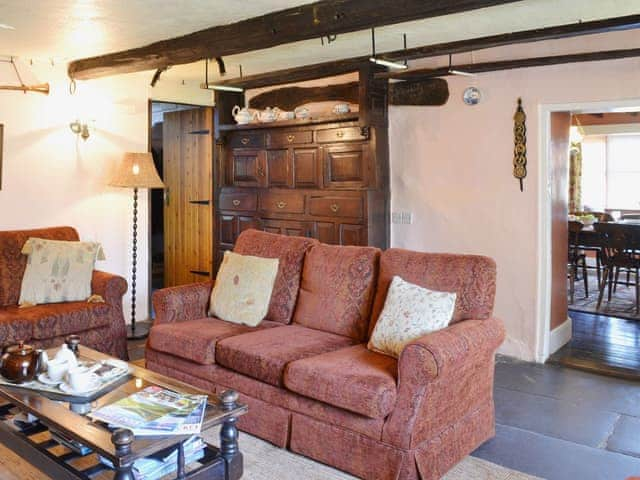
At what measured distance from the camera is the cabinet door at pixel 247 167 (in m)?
5.75

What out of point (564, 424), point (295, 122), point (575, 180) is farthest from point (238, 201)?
point (575, 180)

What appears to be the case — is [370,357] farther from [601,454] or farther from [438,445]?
[601,454]

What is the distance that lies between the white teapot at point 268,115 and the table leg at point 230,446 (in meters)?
3.58

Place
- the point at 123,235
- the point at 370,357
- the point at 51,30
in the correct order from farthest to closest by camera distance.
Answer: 1. the point at 123,235
2. the point at 51,30
3. the point at 370,357

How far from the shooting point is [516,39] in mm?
3807

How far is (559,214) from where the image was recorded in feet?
16.2

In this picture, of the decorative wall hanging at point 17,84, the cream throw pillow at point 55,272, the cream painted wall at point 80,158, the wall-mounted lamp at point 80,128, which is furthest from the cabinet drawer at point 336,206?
the decorative wall hanging at point 17,84

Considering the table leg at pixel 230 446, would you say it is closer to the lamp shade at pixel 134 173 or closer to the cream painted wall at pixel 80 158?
the lamp shade at pixel 134 173

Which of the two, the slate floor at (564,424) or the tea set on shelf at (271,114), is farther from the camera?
the tea set on shelf at (271,114)

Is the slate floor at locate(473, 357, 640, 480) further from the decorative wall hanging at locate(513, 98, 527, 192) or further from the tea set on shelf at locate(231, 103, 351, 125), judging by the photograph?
the tea set on shelf at locate(231, 103, 351, 125)

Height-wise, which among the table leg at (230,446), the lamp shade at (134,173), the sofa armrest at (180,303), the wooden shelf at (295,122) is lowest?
the table leg at (230,446)

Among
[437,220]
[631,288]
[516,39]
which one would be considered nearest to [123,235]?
[437,220]

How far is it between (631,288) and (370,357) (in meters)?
5.51

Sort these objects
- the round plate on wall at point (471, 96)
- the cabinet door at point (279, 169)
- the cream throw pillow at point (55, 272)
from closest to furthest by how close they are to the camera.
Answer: the cream throw pillow at point (55, 272)
the round plate on wall at point (471, 96)
the cabinet door at point (279, 169)
